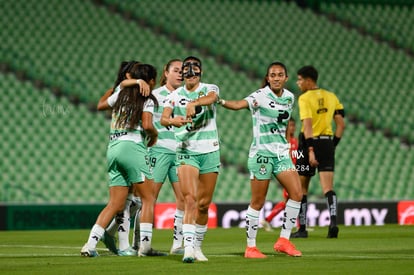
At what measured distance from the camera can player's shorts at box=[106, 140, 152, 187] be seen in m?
9.73

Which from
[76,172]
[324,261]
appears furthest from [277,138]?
[76,172]

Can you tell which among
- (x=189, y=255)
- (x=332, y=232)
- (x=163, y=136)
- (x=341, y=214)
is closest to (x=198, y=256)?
(x=189, y=255)

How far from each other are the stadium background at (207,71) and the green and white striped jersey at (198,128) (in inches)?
328

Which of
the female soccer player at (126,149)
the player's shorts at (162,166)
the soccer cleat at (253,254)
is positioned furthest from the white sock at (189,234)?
the player's shorts at (162,166)

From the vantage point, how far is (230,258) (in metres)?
9.90

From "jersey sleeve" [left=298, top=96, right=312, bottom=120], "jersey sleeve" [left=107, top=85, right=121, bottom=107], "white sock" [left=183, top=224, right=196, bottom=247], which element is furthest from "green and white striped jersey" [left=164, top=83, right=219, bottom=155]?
"jersey sleeve" [left=298, top=96, right=312, bottom=120]

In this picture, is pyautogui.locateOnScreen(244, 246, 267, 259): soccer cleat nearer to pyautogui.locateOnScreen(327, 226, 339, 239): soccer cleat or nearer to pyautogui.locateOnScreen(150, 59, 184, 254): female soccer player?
pyautogui.locateOnScreen(150, 59, 184, 254): female soccer player

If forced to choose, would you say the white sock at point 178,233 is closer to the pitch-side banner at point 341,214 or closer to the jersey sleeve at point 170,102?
the jersey sleeve at point 170,102

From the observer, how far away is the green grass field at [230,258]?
27.6 ft

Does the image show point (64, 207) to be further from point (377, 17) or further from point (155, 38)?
point (377, 17)

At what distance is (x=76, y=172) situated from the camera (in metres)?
19.7

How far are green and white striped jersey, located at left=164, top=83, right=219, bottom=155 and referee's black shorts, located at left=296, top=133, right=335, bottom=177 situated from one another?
13.7 ft

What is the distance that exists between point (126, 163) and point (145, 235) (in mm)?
878

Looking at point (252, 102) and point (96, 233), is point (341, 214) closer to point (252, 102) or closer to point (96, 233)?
point (252, 102)
